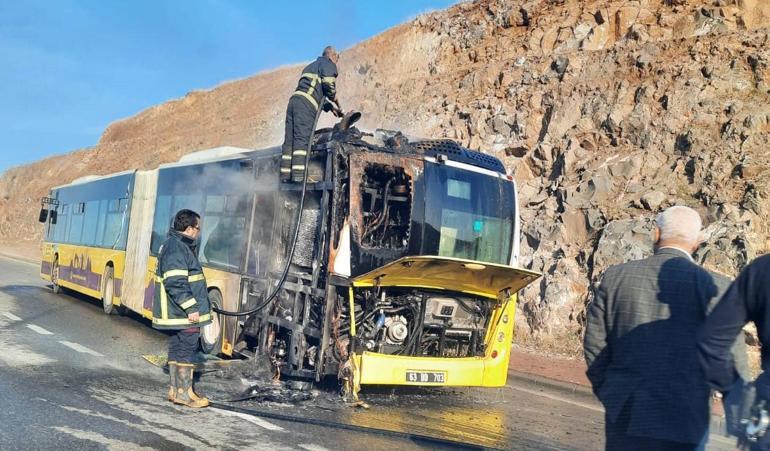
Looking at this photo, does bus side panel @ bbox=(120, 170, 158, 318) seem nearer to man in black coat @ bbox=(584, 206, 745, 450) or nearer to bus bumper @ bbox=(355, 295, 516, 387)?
bus bumper @ bbox=(355, 295, 516, 387)

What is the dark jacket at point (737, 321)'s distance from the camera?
313 centimetres

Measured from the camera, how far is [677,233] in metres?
3.70

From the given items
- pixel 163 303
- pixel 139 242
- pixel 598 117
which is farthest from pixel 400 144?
pixel 598 117

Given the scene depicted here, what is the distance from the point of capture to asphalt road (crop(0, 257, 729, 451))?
6195 mm

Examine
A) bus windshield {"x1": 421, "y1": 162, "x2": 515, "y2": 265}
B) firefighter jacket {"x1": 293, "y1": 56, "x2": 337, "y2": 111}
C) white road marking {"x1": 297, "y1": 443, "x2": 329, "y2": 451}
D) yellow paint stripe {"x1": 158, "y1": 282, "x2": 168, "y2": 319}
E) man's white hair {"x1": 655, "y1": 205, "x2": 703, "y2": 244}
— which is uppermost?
firefighter jacket {"x1": 293, "y1": 56, "x2": 337, "y2": 111}

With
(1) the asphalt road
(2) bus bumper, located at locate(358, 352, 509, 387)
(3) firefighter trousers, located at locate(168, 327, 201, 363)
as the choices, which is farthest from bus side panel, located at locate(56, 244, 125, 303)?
(2) bus bumper, located at locate(358, 352, 509, 387)

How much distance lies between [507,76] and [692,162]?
358 inches

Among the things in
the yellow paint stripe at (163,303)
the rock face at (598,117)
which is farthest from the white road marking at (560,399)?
the yellow paint stripe at (163,303)

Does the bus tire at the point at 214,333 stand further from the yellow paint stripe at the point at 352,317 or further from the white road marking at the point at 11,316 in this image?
the white road marking at the point at 11,316

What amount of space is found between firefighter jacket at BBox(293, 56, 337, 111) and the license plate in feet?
12.0

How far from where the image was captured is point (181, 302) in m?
7.19

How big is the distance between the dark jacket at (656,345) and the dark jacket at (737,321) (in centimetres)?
15

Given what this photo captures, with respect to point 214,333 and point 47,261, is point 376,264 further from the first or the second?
point 47,261

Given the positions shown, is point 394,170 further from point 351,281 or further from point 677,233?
point 677,233
